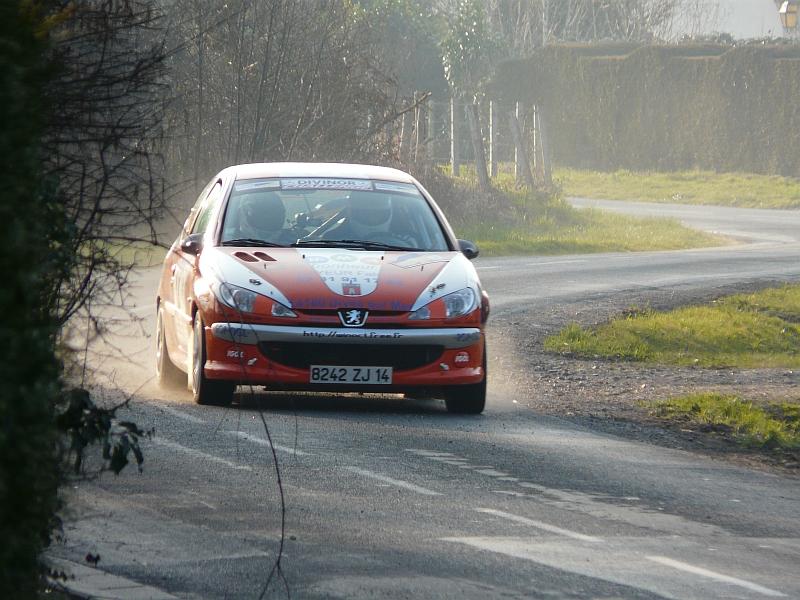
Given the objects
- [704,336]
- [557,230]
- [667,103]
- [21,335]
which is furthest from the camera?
[667,103]

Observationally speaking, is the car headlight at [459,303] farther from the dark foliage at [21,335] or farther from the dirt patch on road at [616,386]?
the dark foliage at [21,335]

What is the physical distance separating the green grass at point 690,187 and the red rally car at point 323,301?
1452 inches

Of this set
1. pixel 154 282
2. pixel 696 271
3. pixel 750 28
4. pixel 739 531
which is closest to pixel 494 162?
pixel 696 271

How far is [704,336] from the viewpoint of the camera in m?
18.3

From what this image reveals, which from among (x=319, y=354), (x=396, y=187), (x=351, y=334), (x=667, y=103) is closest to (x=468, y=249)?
(x=396, y=187)

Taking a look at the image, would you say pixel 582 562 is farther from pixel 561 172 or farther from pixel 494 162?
pixel 561 172

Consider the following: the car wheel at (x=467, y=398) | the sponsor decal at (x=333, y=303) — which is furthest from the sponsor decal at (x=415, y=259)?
the car wheel at (x=467, y=398)

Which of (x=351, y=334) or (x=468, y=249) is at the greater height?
(x=468, y=249)

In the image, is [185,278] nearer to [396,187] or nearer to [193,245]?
[193,245]

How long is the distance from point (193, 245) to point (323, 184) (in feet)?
4.10

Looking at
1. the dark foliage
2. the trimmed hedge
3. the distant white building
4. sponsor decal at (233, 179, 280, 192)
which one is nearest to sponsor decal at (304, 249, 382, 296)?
sponsor decal at (233, 179, 280, 192)

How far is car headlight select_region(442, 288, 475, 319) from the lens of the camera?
10.5 meters

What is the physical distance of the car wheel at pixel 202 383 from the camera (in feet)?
33.8

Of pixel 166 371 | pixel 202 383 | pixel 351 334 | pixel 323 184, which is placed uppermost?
pixel 323 184
